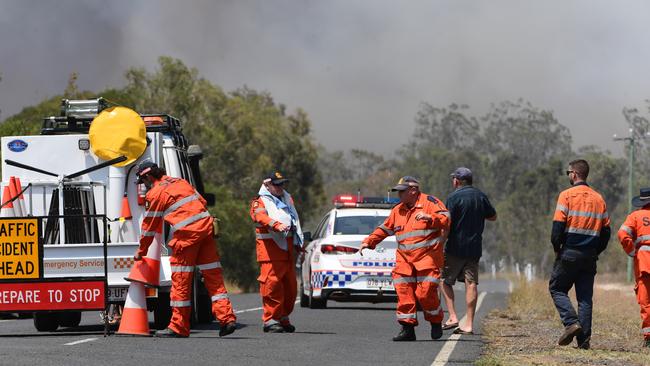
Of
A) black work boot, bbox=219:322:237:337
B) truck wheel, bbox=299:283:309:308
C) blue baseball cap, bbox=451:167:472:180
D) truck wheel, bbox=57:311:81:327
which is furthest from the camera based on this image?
truck wheel, bbox=299:283:309:308

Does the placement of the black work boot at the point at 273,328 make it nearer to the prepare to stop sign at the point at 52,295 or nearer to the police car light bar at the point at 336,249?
the prepare to stop sign at the point at 52,295

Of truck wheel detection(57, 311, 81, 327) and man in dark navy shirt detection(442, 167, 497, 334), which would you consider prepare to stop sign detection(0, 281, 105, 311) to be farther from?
man in dark navy shirt detection(442, 167, 497, 334)

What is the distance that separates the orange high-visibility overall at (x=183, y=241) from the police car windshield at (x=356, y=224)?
737 centimetres

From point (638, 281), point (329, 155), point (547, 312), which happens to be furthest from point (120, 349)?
point (329, 155)

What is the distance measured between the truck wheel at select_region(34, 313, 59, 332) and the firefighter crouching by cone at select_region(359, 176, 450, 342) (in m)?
4.49

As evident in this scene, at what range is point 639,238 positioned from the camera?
14.4 m

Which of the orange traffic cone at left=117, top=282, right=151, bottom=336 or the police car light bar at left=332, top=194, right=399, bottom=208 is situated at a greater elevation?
the police car light bar at left=332, top=194, right=399, bottom=208

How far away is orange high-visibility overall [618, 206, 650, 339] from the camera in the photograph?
46.9 feet

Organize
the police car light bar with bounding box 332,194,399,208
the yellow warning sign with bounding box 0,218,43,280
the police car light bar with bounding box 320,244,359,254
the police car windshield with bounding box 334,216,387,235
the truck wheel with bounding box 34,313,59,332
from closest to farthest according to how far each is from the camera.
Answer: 1. the yellow warning sign with bounding box 0,218,43,280
2. the truck wheel with bounding box 34,313,59,332
3. the police car light bar with bounding box 320,244,359,254
4. the police car windshield with bounding box 334,216,387,235
5. the police car light bar with bounding box 332,194,399,208

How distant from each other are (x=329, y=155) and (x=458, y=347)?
392 feet

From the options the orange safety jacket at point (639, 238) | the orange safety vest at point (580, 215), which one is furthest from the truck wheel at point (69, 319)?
A: the orange safety jacket at point (639, 238)

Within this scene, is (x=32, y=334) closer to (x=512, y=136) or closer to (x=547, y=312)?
(x=547, y=312)

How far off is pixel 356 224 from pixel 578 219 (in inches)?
338

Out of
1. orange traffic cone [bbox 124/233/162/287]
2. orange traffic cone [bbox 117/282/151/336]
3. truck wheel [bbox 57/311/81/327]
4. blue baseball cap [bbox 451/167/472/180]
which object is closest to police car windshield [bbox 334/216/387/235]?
truck wheel [bbox 57/311/81/327]
